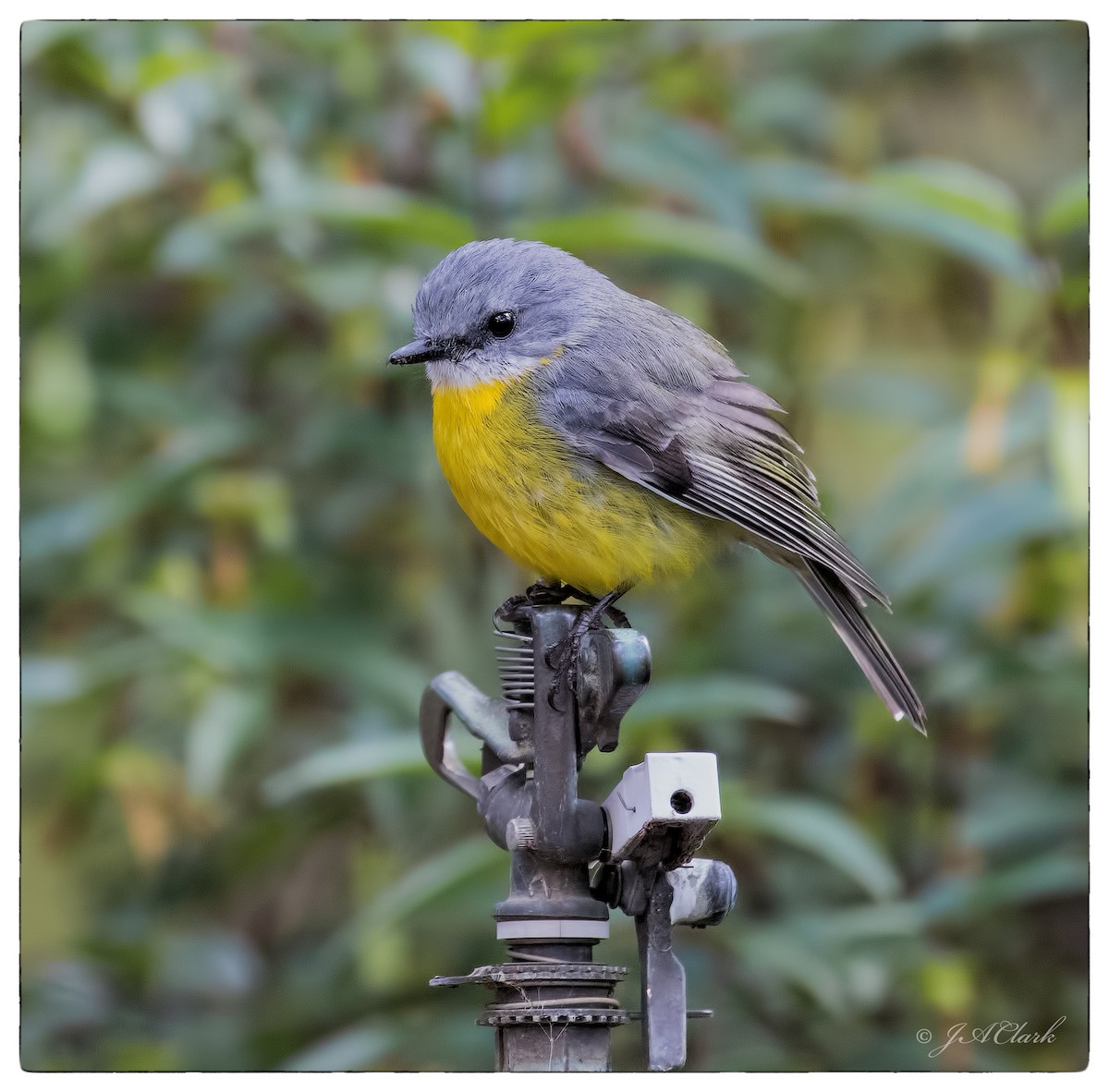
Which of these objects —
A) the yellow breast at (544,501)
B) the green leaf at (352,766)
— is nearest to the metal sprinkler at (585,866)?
the yellow breast at (544,501)

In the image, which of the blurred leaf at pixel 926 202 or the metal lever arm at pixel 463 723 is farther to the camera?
the blurred leaf at pixel 926 202

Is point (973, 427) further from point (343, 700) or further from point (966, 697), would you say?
point (343, 700)

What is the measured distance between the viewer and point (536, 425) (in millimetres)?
1441

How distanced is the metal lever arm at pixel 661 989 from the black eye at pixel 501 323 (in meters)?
0.61

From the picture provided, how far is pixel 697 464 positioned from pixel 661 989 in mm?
569

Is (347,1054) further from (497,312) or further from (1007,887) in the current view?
(497,312)

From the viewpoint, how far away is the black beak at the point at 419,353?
55.7 inches

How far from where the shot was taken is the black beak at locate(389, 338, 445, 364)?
141 centimetres

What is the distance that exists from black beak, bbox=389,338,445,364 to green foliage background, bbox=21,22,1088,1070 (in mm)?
628

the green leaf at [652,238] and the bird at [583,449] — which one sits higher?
the green leaf at [652,238]

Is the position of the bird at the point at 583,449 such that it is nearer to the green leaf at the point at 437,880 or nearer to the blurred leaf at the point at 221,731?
the green leaf at the point at 437,880

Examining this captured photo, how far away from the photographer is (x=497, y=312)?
1.46 m

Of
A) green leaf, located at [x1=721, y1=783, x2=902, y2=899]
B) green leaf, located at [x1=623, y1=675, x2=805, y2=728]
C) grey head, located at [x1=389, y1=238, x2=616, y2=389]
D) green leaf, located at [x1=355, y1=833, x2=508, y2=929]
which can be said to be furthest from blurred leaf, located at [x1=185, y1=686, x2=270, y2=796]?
grey head, located at [x1=389, y1=238, x2=616, y2=389]

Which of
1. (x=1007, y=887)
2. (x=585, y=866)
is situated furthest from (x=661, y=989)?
(x=1007, y=887)
